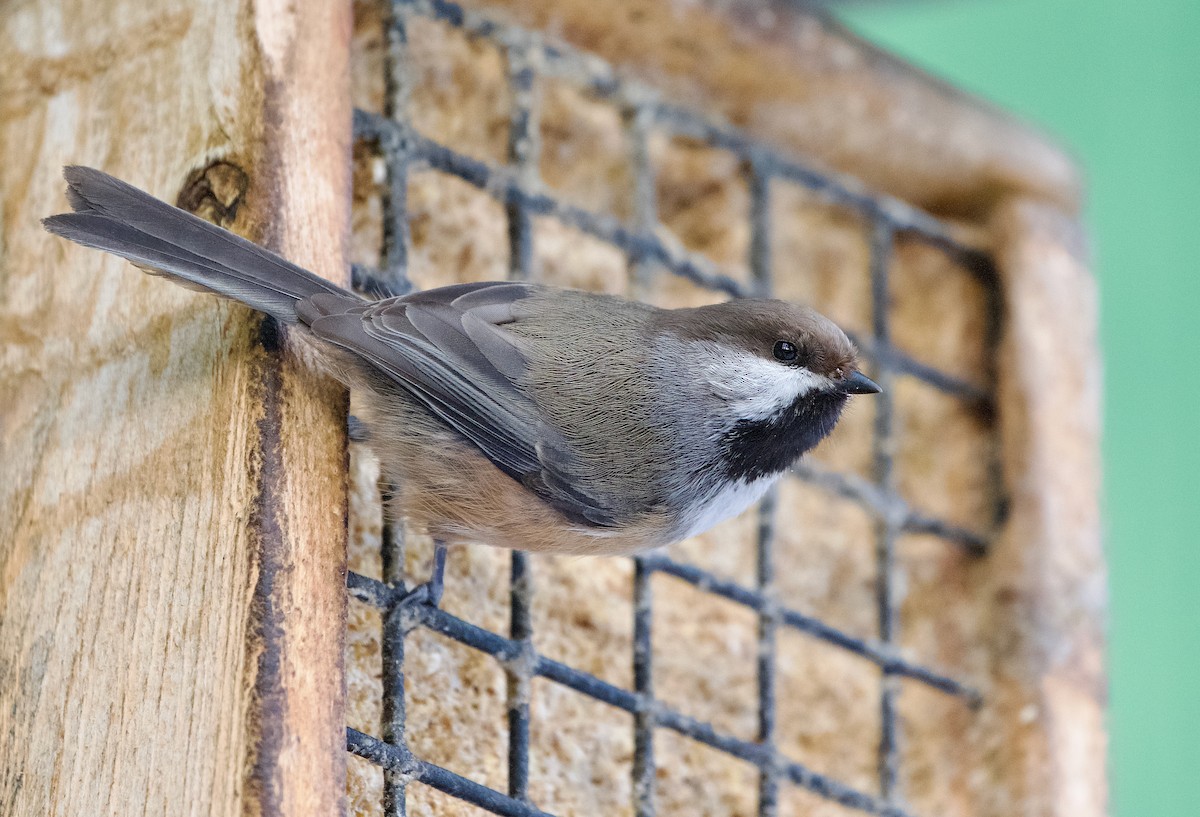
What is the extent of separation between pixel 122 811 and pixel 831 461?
1277 mm

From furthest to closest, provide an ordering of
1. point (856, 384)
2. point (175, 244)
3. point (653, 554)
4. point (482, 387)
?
point (653, 554), point (856, 384), point (482, 387), point (175, 244)

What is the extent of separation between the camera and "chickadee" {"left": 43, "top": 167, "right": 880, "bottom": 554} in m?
1.60

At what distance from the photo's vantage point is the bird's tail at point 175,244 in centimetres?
141

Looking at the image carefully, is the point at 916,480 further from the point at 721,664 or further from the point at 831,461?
the point at 721,664

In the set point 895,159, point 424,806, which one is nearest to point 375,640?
point 424,806

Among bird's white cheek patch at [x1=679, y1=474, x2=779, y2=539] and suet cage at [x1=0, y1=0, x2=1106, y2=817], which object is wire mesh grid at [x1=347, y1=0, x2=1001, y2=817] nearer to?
suet cage at [x1=0, y1=0, x2=1106, y2=817]

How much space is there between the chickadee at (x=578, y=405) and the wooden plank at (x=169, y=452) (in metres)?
0.13

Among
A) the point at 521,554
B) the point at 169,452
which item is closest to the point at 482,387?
the point at 521,554

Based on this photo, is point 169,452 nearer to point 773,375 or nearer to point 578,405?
point 578,405

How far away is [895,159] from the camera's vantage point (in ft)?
7.63

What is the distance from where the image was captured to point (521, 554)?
1.75m

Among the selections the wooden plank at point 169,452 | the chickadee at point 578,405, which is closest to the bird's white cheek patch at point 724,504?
the chickadee at point 578,405

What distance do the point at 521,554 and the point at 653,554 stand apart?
0.61 ft

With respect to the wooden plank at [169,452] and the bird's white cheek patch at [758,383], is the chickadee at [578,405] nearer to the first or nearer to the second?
the bird's white cheek patch at [758,383]
